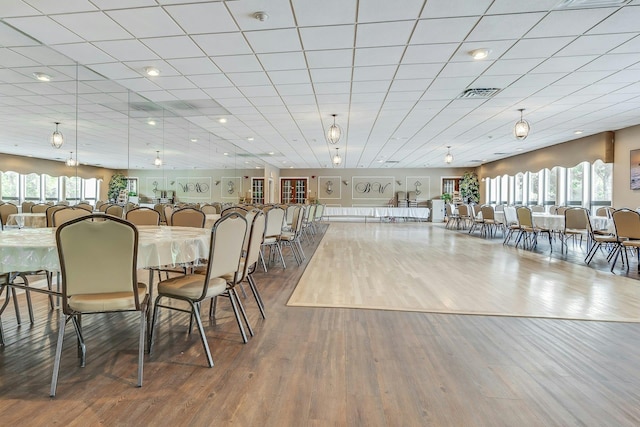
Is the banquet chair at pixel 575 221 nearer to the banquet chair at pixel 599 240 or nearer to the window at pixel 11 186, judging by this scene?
the banquet chair at pixel 599 240

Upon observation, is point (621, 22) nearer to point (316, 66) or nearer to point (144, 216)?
point (316, 66)

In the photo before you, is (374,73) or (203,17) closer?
(203,17)

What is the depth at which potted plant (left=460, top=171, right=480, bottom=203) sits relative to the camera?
1720 cm

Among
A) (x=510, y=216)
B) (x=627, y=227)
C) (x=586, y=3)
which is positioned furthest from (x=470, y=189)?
(x=586, y=3)

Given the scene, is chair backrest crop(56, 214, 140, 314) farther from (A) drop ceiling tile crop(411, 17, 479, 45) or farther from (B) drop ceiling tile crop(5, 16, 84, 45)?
(A) drop ceiling tile crop(411, 17, 479, 45)

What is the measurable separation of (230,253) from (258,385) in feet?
2.82

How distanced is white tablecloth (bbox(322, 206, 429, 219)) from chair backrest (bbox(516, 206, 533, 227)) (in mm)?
8320

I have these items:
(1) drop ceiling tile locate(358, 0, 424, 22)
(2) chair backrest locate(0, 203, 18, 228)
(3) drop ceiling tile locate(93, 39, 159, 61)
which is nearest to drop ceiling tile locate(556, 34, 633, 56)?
(1) drop ceiling tile locate(358, 0, 424, 22)

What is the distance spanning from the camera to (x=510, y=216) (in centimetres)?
868

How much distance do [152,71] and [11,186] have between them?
12234 millimetres

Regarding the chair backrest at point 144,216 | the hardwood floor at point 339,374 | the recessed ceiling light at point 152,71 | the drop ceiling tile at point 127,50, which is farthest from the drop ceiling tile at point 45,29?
the hardwood floor at point 339,374

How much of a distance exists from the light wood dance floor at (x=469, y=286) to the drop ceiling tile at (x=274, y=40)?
281cm

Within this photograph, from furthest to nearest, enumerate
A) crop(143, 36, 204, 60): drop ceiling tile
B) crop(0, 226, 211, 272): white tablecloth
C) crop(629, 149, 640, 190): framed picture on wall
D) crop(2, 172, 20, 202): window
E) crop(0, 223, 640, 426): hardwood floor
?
crop(2, 172, 20, 202): window < crop(629, 149, 640, 190): framed picture on wall < crop(143, 36, 204, 60): drop ceiling tile < crop(0, 226, 211, 272): white tablecloth < crop(0, 223, 640, 426): hardwood floor

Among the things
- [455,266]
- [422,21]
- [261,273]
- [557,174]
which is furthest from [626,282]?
[557,174]
